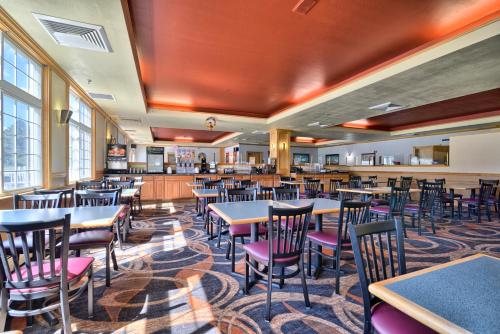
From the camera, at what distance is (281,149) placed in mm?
9539

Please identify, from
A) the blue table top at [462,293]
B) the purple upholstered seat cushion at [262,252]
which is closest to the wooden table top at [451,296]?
the blue table top at [462,293]

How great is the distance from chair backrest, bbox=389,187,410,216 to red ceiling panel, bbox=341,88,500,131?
390 cm

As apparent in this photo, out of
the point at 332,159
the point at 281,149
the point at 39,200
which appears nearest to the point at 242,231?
the point at 39,200

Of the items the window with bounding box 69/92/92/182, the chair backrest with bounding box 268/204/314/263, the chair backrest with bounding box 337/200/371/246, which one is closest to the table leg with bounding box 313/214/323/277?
the chair backrest with bounding box 337/200/371/246

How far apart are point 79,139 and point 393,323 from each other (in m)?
6.74

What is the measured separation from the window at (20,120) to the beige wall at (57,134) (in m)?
0.26

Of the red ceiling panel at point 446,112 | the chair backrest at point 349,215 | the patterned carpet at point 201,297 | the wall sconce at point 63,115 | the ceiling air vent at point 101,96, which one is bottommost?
the patterned carpet at point 201,297

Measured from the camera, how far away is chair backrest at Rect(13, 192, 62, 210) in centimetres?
263

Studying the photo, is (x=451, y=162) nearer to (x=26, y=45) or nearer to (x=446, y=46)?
(x=446, y=46)

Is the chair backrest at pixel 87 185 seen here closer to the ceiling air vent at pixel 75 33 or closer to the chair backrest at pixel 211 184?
the chair backrest at pixel 211 184

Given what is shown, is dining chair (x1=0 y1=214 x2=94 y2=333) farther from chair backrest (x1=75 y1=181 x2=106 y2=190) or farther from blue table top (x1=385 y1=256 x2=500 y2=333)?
chair backrest (x1=75 y1=181 x2=106 y2=190)

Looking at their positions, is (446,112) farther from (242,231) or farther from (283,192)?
(242,231)

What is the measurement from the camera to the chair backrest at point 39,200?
2634mm

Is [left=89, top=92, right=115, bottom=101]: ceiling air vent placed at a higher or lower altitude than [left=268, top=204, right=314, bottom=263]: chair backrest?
higher
